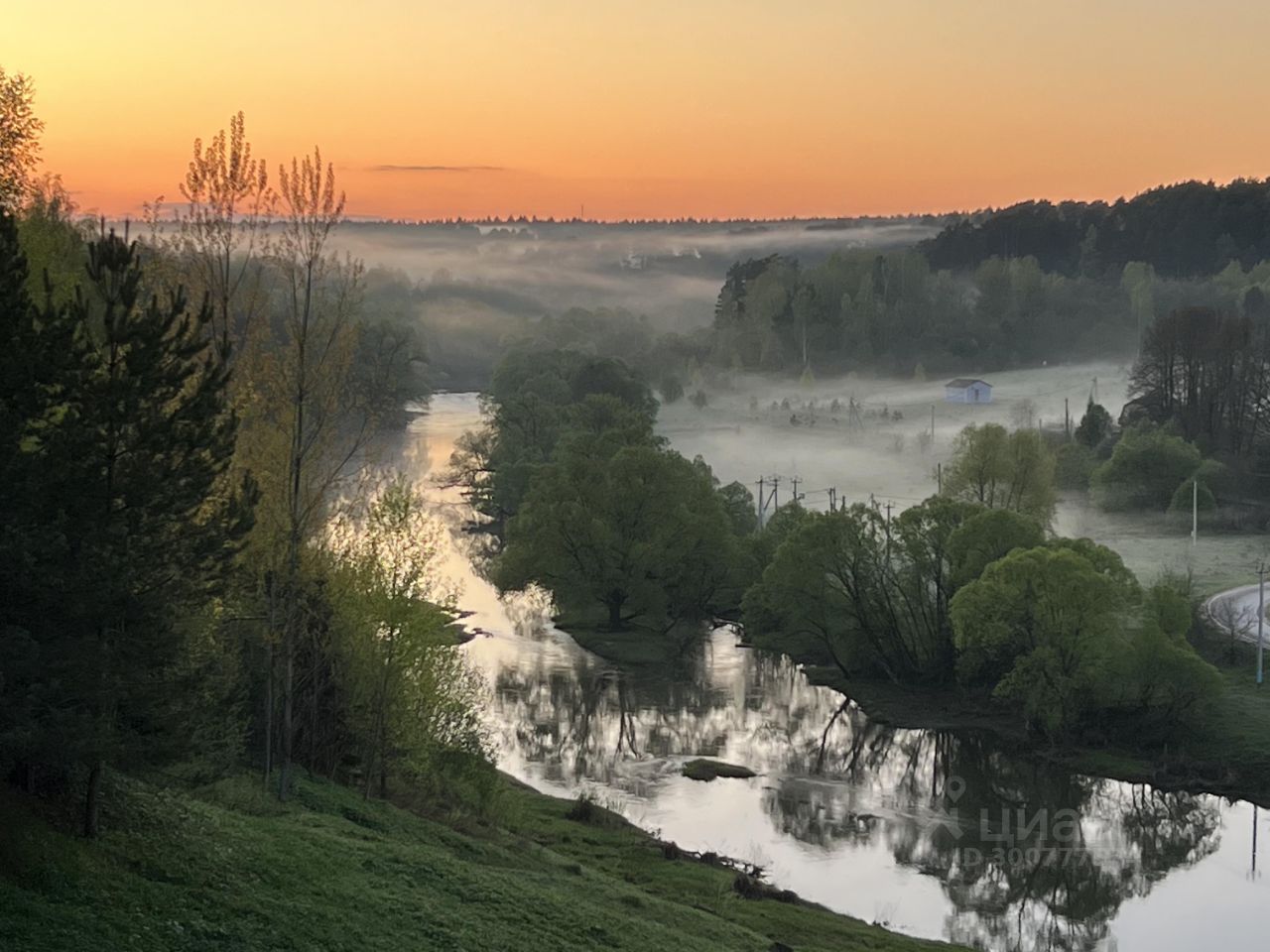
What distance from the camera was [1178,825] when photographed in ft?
132

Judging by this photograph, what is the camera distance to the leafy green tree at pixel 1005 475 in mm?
73688

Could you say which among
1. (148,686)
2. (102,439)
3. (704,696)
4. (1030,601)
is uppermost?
(102,439)

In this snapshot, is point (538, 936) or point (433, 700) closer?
point (538, 936)

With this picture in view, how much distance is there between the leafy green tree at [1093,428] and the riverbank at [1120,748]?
49165 millimetres

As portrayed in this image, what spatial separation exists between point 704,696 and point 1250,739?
1770cm

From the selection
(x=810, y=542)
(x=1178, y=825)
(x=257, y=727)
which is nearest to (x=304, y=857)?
(x=257, y=727)

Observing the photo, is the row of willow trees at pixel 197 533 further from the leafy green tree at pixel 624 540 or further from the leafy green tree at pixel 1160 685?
the leafy green tree at pixel 624 540

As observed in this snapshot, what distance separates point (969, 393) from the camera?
454ft

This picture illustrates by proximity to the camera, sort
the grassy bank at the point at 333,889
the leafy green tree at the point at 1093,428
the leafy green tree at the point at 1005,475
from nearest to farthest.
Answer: the grassy bank at the point at 333,889
the leafy green tree at the point at 1005,475
the leafy green tree at the point at 1093,428

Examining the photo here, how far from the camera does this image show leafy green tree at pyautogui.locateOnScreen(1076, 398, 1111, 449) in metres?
103

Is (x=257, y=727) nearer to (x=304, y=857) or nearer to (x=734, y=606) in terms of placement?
(x=304, y=857)

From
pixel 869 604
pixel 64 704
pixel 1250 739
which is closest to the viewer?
pixel 64 704

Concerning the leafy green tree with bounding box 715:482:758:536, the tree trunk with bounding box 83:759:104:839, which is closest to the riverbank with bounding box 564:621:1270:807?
the leafy green tree with bounding box 715:482:758:536

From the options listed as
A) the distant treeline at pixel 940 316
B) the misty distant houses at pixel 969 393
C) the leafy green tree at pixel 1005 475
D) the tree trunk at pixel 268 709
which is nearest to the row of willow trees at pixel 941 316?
the distant treeline at pixel 940 316
